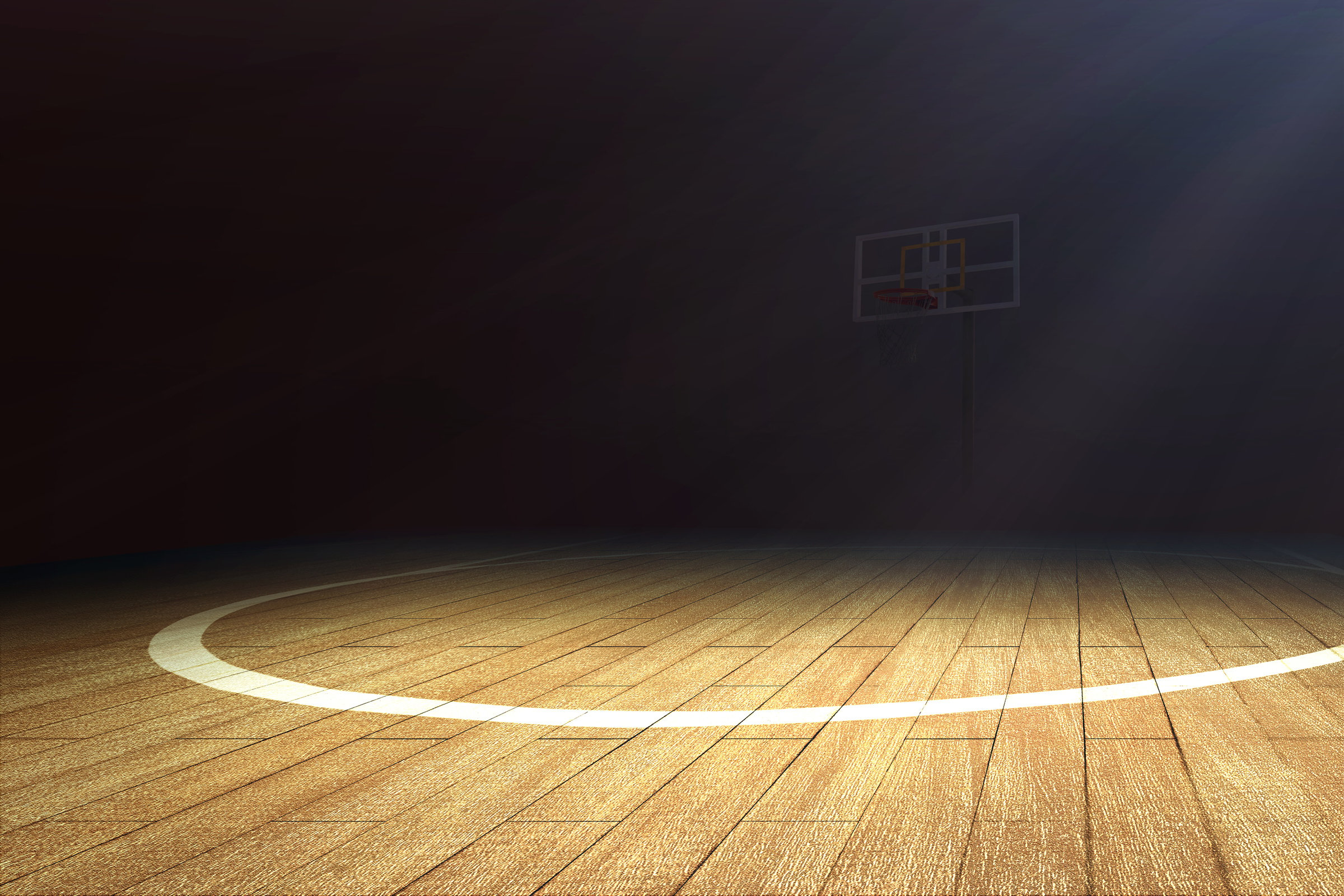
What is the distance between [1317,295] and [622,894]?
8.81 meters

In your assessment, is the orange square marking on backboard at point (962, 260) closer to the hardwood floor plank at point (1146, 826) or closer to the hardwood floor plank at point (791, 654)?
the hardwood floor plank at point (791, 654)

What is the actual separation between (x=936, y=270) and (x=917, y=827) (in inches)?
291

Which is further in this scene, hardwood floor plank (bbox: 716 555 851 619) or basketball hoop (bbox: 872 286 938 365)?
basketball hoop (bbox: 872 286 938 365)

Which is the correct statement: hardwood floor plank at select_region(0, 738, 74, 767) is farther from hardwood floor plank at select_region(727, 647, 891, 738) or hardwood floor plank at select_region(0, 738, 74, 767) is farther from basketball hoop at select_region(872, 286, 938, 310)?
basketball hoop at select_region(872, 286, 938, 310)

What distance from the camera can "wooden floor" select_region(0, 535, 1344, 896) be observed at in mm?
1174

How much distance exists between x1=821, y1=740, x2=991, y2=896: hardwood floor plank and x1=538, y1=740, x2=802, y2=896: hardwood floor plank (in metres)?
0.18

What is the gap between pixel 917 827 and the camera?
51.1 inches

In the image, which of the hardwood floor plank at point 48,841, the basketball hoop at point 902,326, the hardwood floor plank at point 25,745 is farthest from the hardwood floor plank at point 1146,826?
the basketball hoop at point 902,326

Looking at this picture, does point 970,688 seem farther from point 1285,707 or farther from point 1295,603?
point 1295,603

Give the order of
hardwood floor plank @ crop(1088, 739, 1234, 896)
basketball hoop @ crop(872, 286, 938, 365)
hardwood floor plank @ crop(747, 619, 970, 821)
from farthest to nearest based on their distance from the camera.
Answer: basketball hoop @ crop(872, 286, 938, 365), hardwood floor plank @ crop(747, 619, 970, 821), hardwood floor plank @ crop(1088, 739, 1234, 896)

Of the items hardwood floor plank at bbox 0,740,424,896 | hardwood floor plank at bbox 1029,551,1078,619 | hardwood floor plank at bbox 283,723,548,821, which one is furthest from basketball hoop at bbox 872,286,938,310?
hardwood floor plank at bbox 0,740,424,896

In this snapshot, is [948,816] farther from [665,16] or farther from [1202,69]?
[1202,69]

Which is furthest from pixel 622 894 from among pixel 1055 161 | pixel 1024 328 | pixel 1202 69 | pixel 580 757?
pixel 1024 328

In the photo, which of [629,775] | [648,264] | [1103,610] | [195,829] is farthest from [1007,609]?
[648,264]
